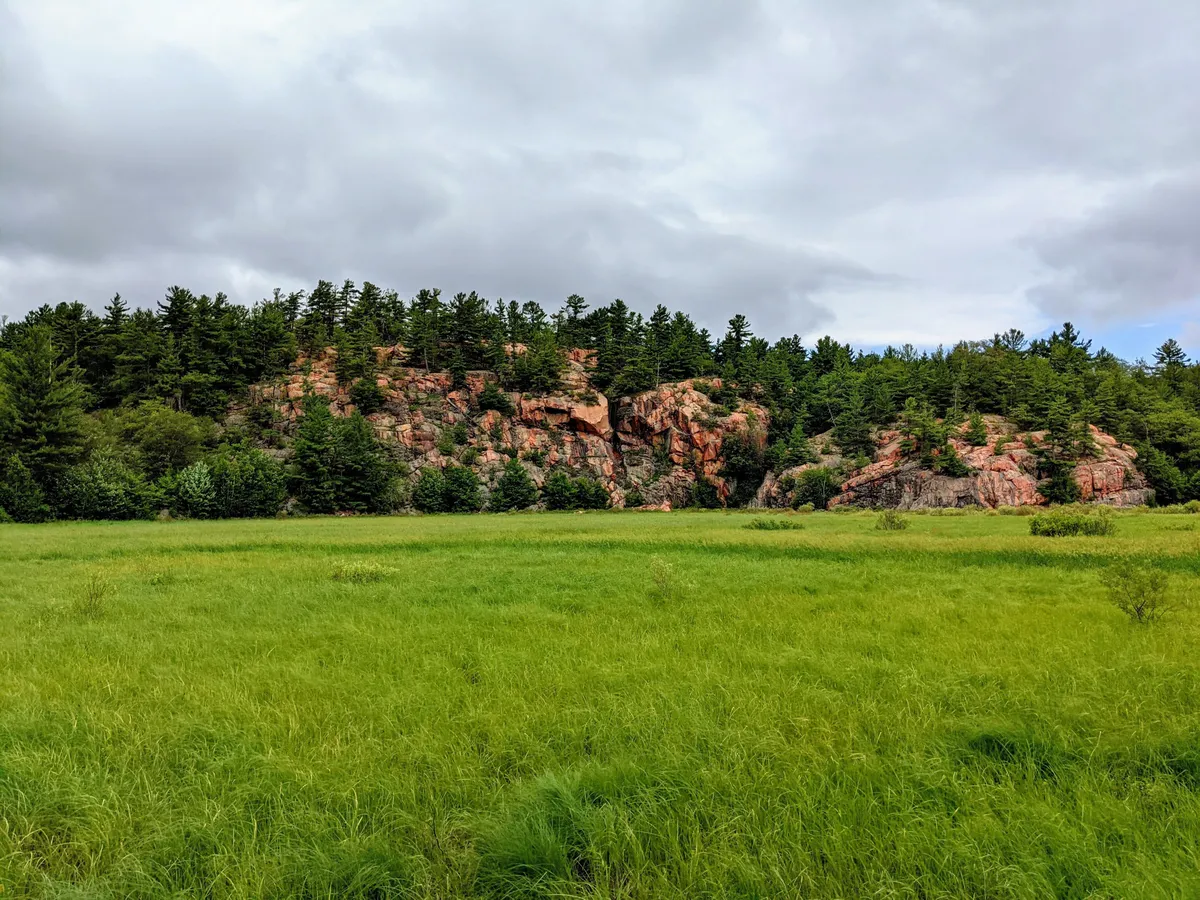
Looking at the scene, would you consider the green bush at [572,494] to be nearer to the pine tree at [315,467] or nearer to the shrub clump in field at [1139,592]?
the pine tree at [315,467]

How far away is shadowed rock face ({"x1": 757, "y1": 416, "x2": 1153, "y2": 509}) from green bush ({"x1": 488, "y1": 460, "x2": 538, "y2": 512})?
47.4m

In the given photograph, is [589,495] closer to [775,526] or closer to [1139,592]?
[775,526]

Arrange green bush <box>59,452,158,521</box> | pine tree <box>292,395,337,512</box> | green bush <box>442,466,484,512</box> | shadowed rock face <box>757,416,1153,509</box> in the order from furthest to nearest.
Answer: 1. green bush <box>442,466,484,512</box>
2. shadowed rock face <box>757,416,1153,509</box>
3. pine tree <box>292,395,337,512</box>
4. green bush <box>59,452,158,521</box>

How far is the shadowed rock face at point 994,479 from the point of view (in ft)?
249

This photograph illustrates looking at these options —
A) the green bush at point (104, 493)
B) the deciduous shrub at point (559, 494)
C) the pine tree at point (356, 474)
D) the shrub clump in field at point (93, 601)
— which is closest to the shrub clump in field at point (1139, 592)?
the shrub clump in field at point (93, 601)

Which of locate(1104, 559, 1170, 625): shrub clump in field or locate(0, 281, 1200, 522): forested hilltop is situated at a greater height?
locate(0, 281, 1200, 522): forested hilltop

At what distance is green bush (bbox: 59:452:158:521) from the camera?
184ft

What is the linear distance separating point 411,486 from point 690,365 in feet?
207

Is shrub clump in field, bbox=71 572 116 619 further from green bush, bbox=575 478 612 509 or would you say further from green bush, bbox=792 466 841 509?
green bush, bbox=792 466 841 509

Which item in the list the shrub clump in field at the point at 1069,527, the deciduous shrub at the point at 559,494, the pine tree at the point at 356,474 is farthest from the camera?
the deciduous shrub at the point at 559,494

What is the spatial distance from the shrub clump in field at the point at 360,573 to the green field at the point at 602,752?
14.2 ft

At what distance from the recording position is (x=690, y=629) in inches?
411

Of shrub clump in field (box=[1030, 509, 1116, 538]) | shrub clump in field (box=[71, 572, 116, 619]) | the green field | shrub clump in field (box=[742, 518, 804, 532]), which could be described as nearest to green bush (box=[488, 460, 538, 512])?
shrub clump in field (box=[742, 518, 804, 532])

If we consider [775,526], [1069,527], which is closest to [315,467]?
[775,526]
